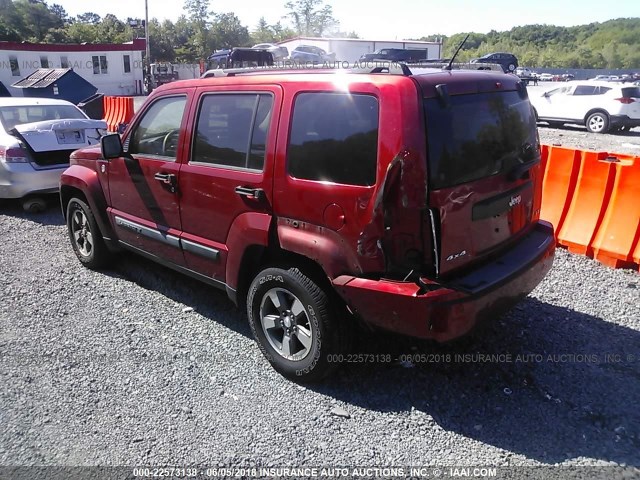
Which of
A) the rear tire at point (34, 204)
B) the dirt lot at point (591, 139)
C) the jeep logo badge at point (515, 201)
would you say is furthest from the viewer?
the dirt lot at point (591, 139)

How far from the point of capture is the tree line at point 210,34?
67500 millimetres

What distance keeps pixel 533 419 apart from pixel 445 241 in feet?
3.94

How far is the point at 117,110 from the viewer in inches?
627

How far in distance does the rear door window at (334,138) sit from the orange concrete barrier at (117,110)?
1330 cm

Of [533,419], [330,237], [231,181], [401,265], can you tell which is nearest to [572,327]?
[533,419]

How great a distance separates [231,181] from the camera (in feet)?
11.4

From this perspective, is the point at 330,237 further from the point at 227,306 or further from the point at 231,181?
the point at 227,306

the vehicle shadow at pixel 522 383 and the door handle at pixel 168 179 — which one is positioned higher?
the door handle at pixel 168 179

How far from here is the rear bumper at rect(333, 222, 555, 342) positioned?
2.72 metres

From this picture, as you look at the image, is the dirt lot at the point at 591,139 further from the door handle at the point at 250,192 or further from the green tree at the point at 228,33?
the green tree at the point at 228,33

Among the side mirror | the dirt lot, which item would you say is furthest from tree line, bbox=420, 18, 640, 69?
the side mirror

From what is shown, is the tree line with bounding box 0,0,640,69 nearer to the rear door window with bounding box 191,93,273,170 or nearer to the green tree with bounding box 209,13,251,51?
the green tree with bounding box 209,13,251,51

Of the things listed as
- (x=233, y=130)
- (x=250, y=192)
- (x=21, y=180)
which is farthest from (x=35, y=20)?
(x=250, y=192)

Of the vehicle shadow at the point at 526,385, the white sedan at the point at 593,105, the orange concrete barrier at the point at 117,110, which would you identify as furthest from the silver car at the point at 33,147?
the white sedan at the point at 593,105
